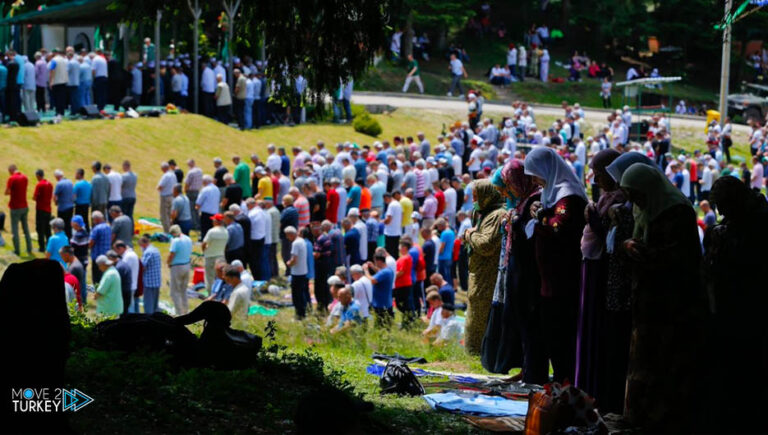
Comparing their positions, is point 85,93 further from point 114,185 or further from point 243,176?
point 114,185

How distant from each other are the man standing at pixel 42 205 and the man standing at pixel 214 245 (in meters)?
3.88

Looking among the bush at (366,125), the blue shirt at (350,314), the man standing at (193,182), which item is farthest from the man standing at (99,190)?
the bush at (366,125)

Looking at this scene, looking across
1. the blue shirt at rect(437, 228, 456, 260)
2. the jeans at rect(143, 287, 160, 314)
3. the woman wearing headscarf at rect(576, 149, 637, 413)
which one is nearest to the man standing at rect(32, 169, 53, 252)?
the jeans at rect(143, 287, 160, 314)

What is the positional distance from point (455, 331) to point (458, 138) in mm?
16917

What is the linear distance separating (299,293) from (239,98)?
48.6 feet

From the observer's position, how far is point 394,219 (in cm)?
1936

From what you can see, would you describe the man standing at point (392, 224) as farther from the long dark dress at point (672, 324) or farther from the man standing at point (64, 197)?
the long dark dress at point (672, 324)

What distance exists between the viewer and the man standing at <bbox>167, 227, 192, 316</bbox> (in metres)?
16.0

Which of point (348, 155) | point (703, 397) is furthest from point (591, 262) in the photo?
point (348, 155)

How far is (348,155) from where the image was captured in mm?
24234

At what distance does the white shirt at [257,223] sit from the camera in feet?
59.6

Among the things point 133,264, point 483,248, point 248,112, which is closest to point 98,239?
point 133,264

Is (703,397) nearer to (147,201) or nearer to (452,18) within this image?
(147,201)

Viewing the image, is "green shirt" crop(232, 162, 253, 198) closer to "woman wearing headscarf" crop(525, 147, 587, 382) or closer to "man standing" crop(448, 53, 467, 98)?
"woman wearing headscarf" crop(525, 147, 587, 382)
